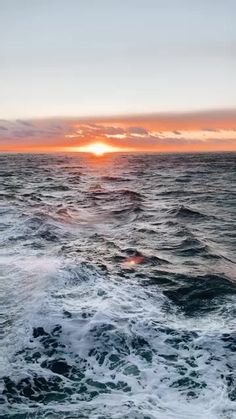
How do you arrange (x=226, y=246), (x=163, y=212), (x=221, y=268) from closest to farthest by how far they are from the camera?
(x=221, y=268)
(x=226, y=246)
(x=163, y=212)

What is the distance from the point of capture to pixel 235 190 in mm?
33344

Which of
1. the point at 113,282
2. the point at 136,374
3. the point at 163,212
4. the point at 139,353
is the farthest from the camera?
the point at 163,212

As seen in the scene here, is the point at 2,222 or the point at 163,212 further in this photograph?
the point at 163,212

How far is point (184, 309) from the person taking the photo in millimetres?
8461

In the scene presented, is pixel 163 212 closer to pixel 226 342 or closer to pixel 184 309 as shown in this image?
pixel 184 309

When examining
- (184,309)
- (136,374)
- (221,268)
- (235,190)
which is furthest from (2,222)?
(235,190)

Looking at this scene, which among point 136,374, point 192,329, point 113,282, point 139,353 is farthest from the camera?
point 113,282

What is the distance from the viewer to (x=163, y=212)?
21.8m

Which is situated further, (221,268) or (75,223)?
(75,223)

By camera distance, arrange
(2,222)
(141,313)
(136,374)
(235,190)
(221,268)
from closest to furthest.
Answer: (136,374) < (141,313) < (221,268) < (2,222) < (235,190)

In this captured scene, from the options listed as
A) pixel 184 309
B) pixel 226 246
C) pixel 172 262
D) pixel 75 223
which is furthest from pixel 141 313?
pixel 75 223

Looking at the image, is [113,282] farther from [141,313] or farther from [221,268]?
[221,268]

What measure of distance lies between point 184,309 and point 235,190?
26461mm

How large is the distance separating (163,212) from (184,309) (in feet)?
44.3
